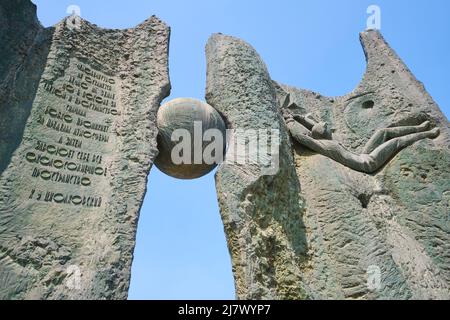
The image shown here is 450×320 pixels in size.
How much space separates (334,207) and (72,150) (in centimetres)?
255

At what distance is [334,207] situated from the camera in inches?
157

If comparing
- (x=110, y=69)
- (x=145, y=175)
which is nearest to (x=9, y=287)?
(x=145, y=175)

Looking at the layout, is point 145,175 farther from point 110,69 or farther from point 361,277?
point 361,277

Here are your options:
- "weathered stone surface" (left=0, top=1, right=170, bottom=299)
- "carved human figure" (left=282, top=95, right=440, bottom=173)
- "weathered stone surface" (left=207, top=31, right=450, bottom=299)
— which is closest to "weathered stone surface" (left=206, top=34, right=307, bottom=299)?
"weathered stone surface" (left=207, top=31, right=450, bottom=299)

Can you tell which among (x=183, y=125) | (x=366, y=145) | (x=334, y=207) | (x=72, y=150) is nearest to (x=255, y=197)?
(x=334, y=207)

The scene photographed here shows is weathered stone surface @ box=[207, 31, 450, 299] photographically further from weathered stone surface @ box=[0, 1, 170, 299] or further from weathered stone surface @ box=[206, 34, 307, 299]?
weathered stone surface @ box=[0, 1, 170, 299]

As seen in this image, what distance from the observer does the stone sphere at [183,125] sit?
4.07 meters

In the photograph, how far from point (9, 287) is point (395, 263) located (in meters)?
3.07

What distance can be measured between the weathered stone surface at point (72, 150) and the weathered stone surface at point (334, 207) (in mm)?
836

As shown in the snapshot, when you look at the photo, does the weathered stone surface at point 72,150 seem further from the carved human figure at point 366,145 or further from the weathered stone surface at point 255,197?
the carved human figure at point 366,145

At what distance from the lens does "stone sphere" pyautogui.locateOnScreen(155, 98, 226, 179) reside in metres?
4.07

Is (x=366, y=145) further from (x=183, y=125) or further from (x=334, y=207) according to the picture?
(x=183, y=125)

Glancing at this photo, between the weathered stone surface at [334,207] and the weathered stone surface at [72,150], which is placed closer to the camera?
the weathered stone surface at [72,150]

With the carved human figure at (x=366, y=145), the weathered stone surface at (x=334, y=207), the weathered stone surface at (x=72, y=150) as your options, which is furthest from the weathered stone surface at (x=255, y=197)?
the weathered stone surface at (x=72, y=150)
